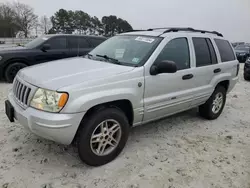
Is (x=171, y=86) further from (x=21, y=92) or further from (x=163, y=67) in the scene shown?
(x=21, y=92)

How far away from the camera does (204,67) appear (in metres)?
4.20

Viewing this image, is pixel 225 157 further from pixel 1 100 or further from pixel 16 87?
pixel 1 100

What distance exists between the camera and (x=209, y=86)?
4410 mm

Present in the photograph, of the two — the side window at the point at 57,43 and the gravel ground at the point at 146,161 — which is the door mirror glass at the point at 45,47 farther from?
the gravel ground at the point at 146,161

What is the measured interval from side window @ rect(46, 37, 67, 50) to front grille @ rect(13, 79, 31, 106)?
16.1 ft

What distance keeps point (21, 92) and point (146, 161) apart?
6.04 ft

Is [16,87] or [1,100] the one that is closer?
[16,87]

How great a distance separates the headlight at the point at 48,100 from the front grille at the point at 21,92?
0.56 feet

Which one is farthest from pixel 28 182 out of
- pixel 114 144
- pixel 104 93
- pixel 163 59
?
pixel 163 59

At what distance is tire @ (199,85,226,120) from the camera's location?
469 cm

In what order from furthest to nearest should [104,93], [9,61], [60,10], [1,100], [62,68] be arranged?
[60,10], [9,61], [1,100], [62,68], [104,93]

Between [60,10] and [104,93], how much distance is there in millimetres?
64125

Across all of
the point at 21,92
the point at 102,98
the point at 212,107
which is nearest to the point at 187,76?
the point at 212,107

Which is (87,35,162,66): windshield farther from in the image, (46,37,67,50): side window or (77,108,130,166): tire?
(46,37,67,50): side window
